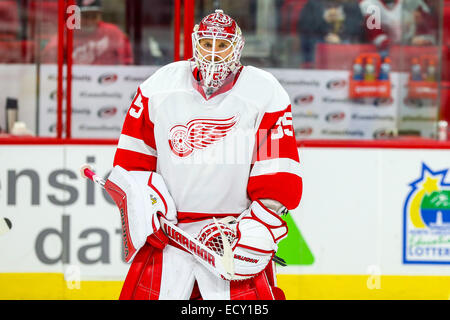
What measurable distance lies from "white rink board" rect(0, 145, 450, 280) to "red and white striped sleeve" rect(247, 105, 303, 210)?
1635 mm

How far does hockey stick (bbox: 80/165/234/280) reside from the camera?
2.70m

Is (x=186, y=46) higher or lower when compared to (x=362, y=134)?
higher

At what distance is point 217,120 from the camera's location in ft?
9.02

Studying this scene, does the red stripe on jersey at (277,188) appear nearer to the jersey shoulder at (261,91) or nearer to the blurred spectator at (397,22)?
the jersey shoulder at (261,91)

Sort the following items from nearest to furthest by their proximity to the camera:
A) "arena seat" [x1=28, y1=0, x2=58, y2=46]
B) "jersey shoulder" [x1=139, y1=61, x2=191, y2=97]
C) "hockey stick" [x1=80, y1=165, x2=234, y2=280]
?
"hockey stick" [x1=80, y1=165, x2=234, y2=280] → "jersey shoulder" [x1=139, y1=61, x2=191, y2=97] → "arena seat" [x1=28, y1=0, x2=58, y2=46]

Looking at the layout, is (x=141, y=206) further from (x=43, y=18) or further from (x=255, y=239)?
(x=43, y=18)

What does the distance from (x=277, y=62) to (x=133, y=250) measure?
2.12m

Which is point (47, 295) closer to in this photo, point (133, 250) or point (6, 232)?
point (6, 232)

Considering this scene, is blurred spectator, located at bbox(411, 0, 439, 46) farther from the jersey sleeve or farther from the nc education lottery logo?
the jersey sleeve

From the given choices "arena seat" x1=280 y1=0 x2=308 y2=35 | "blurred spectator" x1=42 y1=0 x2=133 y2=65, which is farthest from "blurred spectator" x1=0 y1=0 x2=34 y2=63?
"arena seat" x1=280 y1=0 x2=308 y2=35

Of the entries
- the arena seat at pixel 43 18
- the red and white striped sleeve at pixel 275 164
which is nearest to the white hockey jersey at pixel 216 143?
the red and white striped sleeve at pixel 275 164
